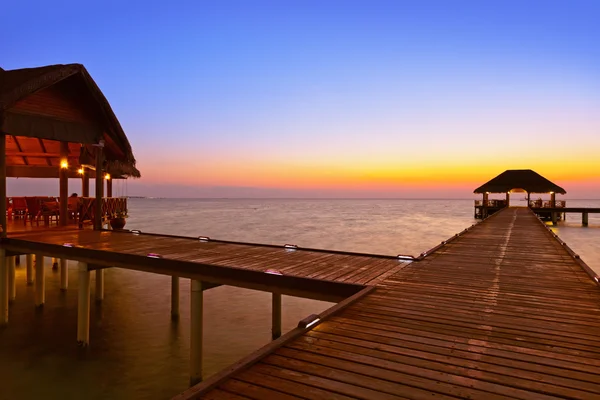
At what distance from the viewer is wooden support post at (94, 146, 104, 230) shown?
12.7m

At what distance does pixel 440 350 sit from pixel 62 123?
12.0 metres

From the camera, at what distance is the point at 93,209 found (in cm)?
1355

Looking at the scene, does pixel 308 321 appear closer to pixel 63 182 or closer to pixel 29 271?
A: pixel 63 182

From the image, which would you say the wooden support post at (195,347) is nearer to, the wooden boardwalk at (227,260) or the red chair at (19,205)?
the wooden boardwalk at (227,260)

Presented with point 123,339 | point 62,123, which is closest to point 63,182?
point 62,123

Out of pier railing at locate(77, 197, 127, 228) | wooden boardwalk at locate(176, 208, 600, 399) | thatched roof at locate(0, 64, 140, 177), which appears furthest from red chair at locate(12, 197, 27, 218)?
wooden boardwalk at locate(176, 208, 600, 399)

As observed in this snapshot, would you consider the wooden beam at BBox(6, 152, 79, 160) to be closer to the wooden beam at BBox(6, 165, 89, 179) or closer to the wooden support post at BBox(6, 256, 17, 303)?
the wooden beam at BBox(6, 165, 89, 179)

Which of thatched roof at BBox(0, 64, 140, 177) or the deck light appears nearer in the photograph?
the deck light

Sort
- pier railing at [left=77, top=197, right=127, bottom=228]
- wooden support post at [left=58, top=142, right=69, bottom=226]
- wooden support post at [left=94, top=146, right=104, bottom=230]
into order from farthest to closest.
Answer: pier railing at [left=77, top=197, right=127, bottom=228] → wooden support post at [left=94, top=146, right=104, bottom=230] → wooden support post at [left=58, top=142, right=69, bottom=226]

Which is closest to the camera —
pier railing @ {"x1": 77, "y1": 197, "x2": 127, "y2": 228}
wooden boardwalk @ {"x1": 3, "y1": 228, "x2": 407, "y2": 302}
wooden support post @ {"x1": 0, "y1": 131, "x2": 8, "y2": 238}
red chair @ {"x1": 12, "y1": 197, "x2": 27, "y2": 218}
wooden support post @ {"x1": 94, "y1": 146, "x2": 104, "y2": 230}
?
wooden boardwalk @ {"x1": 3, "y1": 228, "x2": 407, "y2": 302}

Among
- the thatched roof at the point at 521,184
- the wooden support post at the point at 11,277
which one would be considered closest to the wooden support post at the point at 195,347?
the wooden support post at the point at 11,277

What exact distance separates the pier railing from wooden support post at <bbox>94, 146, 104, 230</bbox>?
43cm

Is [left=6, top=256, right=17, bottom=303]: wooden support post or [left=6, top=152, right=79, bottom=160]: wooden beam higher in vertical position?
[left=6, top=152, right=79, bottom=160]: wooden beam

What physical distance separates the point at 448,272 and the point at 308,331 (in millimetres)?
3924
